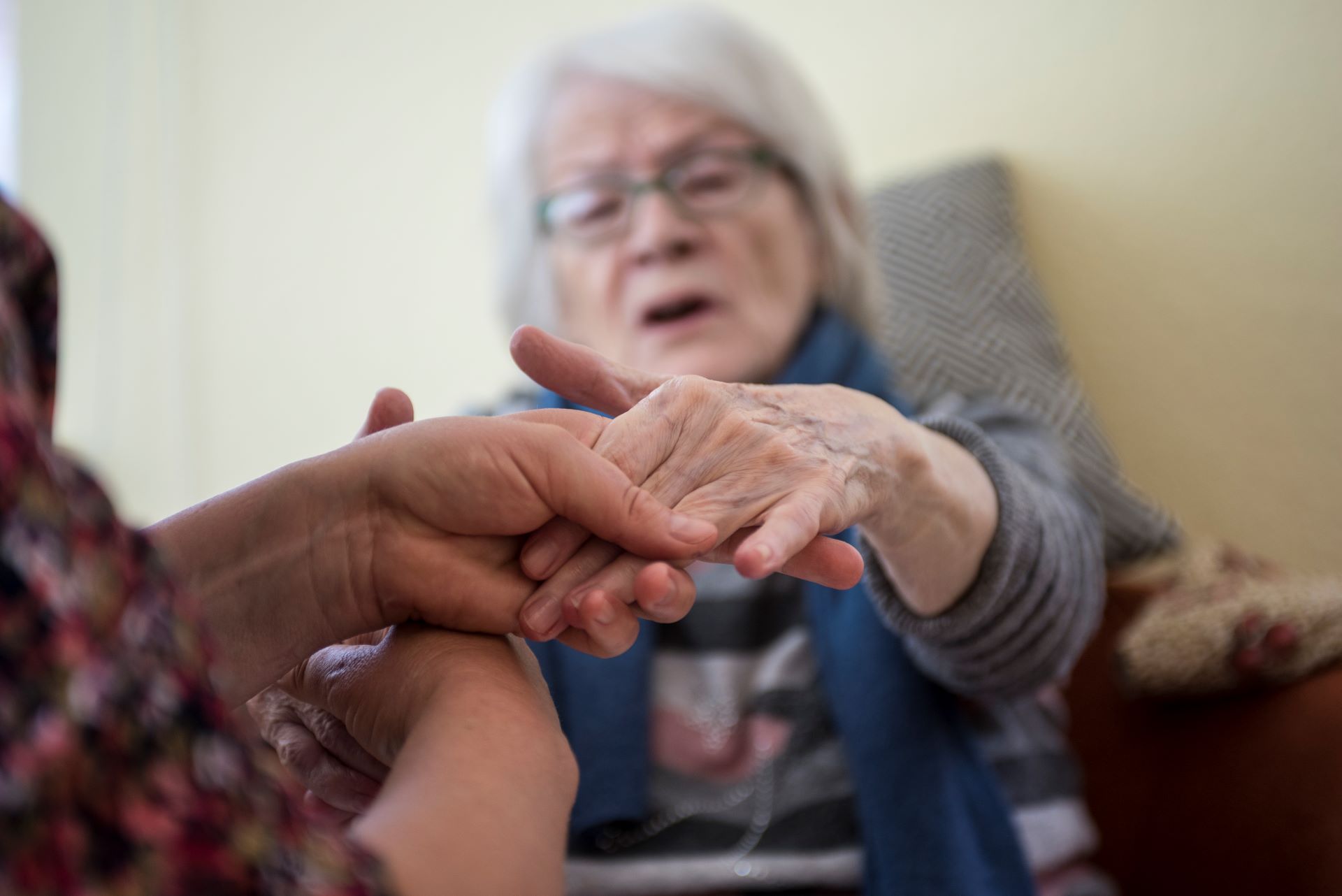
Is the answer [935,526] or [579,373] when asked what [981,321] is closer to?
[935,526]

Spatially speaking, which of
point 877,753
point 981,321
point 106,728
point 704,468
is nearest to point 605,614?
point 704,468

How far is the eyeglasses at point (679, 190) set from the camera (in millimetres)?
1266

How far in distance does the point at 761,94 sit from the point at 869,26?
52cm

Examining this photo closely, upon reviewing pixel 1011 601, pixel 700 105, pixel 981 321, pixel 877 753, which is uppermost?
pixel 700 105

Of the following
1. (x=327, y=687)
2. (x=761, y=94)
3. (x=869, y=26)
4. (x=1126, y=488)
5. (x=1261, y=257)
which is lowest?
(x=1126, y=488)

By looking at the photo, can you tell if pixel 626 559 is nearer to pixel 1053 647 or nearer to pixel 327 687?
pixel 327 687

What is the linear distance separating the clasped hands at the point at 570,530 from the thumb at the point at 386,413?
0.09m

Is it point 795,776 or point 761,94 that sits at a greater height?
point 761,94

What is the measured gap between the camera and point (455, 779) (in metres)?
0.44

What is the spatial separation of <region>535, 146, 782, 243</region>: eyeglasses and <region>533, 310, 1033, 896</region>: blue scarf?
322 mm

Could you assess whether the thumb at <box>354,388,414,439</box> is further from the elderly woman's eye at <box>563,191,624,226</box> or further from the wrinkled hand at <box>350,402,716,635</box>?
the elderly woman's eye at <box>563,191,624,226</box>

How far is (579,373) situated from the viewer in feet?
2.37

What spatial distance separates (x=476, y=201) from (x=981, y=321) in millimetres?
1137

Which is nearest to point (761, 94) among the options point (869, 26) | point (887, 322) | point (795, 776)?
point (887, 322)
